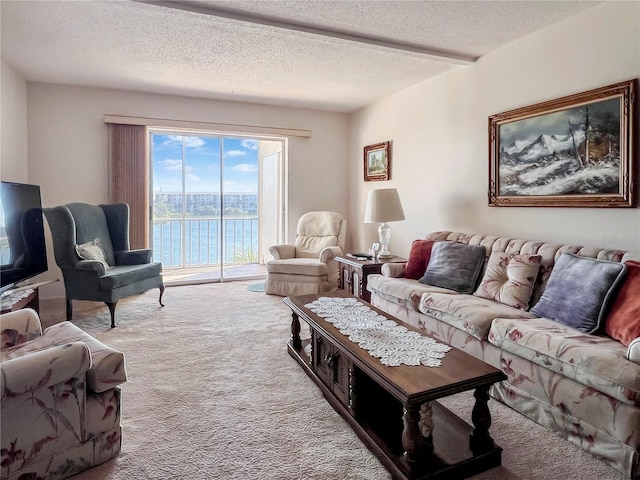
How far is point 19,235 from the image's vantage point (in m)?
2.77

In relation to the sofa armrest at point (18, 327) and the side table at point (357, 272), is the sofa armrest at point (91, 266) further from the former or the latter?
the side table at point (357, 272)

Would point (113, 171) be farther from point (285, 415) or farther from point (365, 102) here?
point (285, 415)

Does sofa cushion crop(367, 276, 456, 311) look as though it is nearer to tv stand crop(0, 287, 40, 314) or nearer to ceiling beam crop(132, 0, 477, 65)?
ceiling beam crop(132, 0, 477, 65)

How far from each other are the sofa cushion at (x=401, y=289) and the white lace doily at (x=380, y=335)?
1.80ft

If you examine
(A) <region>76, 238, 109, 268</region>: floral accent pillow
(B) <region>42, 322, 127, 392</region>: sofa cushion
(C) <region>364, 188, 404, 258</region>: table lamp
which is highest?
(C) <region>364, 188, 404, 258</region>: table lamp

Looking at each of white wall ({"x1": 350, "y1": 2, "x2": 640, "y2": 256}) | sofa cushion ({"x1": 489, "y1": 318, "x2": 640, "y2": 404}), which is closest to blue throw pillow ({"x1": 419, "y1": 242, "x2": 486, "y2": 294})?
white wall ({"x1": 350, "y1": 2, "x2": 640, "y2": 256})

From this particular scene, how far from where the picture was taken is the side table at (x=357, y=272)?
394cm

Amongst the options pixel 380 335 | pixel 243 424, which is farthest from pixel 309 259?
pixel 243 424

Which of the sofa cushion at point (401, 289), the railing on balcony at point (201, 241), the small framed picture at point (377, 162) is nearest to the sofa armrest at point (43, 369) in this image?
the sofa cushion at point (401, 289)

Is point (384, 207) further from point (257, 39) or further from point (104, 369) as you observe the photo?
point (104, 369)

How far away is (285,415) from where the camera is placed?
80.6 inches

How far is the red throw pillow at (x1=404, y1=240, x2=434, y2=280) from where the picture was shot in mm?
3494

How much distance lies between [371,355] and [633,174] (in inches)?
82.2

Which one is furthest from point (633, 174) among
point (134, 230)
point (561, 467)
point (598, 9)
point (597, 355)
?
point (134, 230)
